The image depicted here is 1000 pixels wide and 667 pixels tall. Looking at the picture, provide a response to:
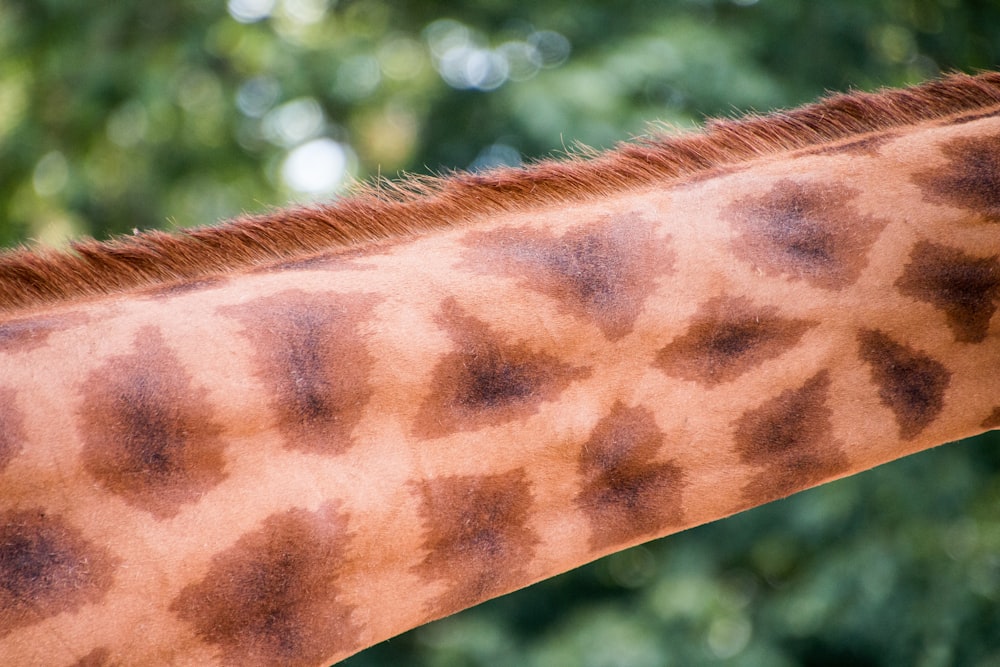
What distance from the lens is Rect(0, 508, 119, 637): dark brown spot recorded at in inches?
48.3

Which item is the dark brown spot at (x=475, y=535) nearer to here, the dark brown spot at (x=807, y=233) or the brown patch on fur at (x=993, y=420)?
the dark brown spot at (x=807, y=233)

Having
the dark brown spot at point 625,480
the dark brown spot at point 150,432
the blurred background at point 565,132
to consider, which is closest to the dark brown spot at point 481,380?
the dark brown spot at point 625,480

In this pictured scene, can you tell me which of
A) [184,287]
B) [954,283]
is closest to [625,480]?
[954,283]

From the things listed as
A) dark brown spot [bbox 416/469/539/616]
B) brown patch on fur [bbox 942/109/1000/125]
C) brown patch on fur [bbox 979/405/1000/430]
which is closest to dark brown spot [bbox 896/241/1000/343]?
brown patch on fur [bbox 979/405/1000/430]

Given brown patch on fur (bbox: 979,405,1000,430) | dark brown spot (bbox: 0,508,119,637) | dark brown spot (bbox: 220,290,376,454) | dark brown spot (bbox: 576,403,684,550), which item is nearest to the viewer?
dark brown spot (bbox: 0,508,119,637)

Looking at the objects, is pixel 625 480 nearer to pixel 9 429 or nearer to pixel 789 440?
pixel 789 440

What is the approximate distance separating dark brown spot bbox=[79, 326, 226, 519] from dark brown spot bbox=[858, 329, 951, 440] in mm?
1036

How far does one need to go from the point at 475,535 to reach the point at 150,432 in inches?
19.5

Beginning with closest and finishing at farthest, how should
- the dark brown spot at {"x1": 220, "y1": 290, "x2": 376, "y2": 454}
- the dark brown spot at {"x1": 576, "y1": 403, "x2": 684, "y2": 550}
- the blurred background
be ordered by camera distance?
the dark brown spot at {"x1": 220, "y1": 290, "x2": 376, "y2": 454} → the dark brown spot at {"x1": 576, "y1": 403, "x2": 684, "y2": 550} → the blurred background

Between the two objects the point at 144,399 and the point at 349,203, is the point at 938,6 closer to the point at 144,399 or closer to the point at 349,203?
the point at 349,203

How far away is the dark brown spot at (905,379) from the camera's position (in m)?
1.55

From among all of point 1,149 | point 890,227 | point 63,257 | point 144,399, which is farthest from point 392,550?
point 1,149

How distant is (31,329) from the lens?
134 centimetres

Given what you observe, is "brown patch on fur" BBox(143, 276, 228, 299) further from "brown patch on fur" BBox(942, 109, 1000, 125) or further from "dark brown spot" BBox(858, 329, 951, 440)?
"brown patch on fur" BBox(942, 109, 1000, 125)
